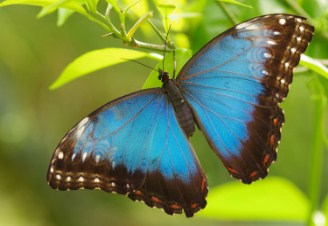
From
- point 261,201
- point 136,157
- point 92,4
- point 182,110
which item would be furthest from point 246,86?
point 261,201

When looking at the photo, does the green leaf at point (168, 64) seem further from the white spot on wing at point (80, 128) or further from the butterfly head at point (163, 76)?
the white spot on wing at point (80, 128)

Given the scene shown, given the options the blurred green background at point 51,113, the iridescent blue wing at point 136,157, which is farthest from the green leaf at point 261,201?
the blurred green background at point 51,113

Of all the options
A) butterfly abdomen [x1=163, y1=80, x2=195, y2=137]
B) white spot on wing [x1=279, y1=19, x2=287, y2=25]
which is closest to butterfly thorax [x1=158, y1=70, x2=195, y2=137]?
butterfly abdomen [x1=163, y1=80, x2=195, y2=137]

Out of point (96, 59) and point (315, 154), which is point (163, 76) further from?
point (315, 154)

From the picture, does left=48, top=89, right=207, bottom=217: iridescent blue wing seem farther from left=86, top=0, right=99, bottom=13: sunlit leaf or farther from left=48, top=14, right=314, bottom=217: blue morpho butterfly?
left=86, top=0, right=99, bottom=13: sunlit leaf

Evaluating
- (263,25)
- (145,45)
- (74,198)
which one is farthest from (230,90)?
(74,198)

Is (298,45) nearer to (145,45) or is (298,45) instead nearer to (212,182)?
(145,45)

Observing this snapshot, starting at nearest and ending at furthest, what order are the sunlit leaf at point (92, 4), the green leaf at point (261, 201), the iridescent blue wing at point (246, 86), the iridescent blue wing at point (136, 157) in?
the sunlit leaf at point (92, 4), the iridescent blue wing at point (246, 86), the iridescent blue wing at point (136, 157), the green leaf at point (261, 201)
